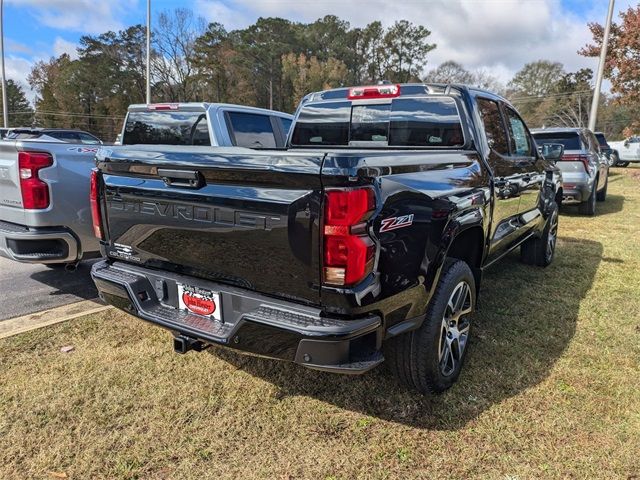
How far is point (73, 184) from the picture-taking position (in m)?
4.14

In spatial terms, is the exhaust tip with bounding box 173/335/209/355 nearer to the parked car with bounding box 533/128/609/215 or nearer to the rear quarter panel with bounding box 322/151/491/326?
the rear quarter panel with bounding box 322/151/491/326

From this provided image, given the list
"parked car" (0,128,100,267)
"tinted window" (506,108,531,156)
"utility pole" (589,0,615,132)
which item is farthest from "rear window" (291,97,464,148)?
"utility pole" (589,0,615,132)

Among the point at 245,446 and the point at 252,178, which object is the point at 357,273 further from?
the point at 245,446

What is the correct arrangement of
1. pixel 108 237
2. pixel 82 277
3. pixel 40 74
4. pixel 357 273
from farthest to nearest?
pixel 40 74 < pixel 82 277 < pixel 108 237 < pixel 357 273

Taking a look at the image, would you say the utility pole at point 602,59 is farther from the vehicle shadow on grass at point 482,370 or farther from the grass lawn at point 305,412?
the grass lawn at point 305,412

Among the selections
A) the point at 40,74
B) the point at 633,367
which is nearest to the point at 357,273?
the point at 633,367

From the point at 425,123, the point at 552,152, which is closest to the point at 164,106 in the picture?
the point at 425,123

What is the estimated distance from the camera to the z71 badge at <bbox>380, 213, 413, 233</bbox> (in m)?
2.18

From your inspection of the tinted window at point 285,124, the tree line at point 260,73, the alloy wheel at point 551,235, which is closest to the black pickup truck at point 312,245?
the alloy wheel at point 551,235

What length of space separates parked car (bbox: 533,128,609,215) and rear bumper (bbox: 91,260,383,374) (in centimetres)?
786

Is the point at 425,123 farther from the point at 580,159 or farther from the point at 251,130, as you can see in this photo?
the point at 580,159

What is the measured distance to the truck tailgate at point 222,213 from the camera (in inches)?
82.5

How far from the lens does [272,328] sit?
217 cm

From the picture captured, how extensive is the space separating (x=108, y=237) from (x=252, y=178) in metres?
1.34
